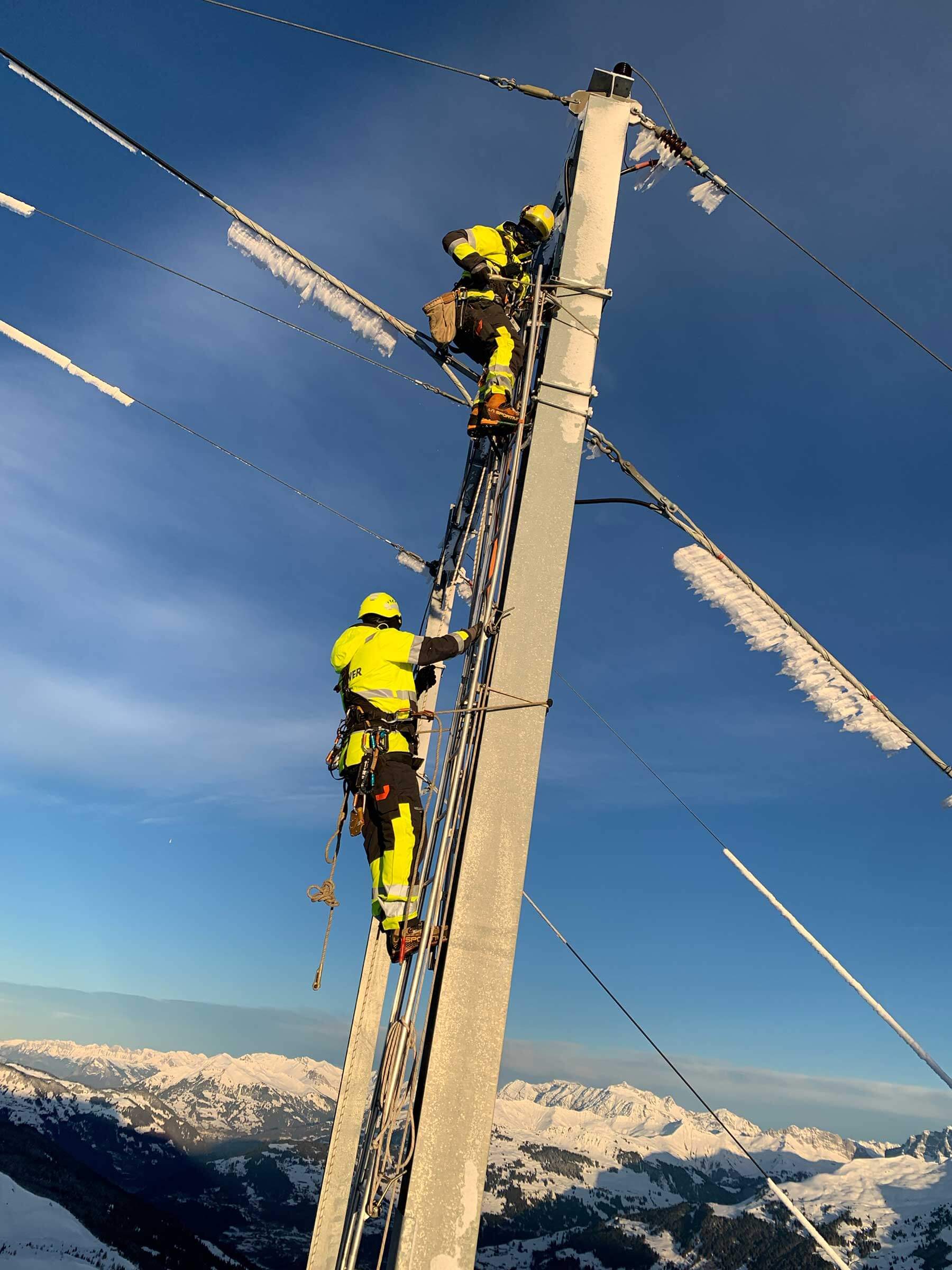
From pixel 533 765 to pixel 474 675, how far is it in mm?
738

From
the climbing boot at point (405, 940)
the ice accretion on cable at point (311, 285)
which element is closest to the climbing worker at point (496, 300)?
the ice accretion on cable at point (311, 285)

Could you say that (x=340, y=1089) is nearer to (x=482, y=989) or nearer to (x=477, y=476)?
(x=482, y=989)

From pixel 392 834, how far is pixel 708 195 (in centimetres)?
612

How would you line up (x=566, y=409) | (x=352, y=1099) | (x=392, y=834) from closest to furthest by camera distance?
(x=566, y=409), (x=392, y=834), (x=352, y=1099)

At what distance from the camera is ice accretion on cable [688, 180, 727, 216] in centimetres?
767

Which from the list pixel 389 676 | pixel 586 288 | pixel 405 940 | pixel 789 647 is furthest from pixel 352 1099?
pixel 586 288

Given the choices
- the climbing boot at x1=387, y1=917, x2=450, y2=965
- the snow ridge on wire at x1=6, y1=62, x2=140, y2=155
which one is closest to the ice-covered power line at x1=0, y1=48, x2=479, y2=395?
the snow ridge on wire at x1=6, y1=62, x2=140, y2=155

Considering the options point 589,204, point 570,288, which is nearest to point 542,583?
point 570,288

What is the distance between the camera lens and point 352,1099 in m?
8.76

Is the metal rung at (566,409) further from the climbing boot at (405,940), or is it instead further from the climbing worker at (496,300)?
the climbing boot at (405,940)

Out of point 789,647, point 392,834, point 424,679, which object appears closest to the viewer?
point 392,834

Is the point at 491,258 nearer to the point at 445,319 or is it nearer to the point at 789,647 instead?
the point at 445,319

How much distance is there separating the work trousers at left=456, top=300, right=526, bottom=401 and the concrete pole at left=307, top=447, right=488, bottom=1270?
172 centimetres

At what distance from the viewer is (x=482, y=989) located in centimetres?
464
